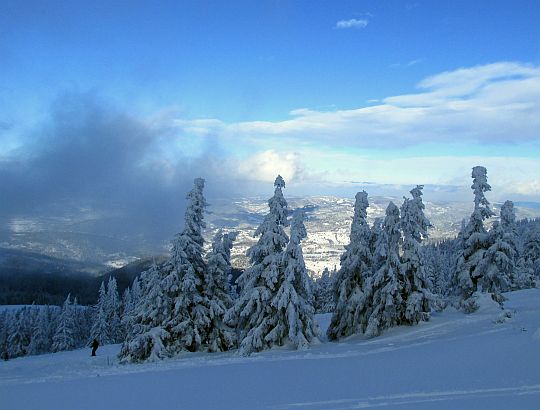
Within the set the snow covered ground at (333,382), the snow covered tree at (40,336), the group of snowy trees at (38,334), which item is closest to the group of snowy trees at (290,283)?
the snow covered ground at (333,382)

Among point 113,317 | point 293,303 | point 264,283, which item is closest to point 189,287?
point 264,283

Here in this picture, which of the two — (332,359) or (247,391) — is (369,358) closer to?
(332,359)

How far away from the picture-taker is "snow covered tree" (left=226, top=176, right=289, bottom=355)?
26.2 meters

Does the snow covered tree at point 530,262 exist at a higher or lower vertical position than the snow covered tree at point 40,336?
higher

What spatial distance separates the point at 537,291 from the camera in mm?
37781

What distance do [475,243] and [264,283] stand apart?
18628 mm

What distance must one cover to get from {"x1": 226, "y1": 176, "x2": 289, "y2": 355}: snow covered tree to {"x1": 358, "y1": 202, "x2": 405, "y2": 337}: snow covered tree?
6740 millimetres

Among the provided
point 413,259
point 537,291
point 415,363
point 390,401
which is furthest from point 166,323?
point 537,291

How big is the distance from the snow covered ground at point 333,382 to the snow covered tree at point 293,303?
4648mm

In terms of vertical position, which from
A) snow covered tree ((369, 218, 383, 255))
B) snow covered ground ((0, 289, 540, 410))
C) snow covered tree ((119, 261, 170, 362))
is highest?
snow covered tree ((369, 218, 383, 255))

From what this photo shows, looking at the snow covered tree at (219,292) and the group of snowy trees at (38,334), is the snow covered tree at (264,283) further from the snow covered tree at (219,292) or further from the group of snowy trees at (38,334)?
the group of snowy trees at (38,334)

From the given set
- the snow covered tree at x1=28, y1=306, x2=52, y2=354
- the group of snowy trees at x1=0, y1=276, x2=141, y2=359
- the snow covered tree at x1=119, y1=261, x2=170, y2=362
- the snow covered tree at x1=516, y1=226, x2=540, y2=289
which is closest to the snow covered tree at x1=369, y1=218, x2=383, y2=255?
the snow covered tree at x1=119, y1=261, x2=170, y2=362

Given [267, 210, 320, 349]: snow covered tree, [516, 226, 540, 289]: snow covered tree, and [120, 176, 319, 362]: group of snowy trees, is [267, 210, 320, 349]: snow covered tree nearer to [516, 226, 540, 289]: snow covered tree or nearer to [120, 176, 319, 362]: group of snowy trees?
[120, 176, 319, 362]: group of snowy trees

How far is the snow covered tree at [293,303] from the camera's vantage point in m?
25.6
